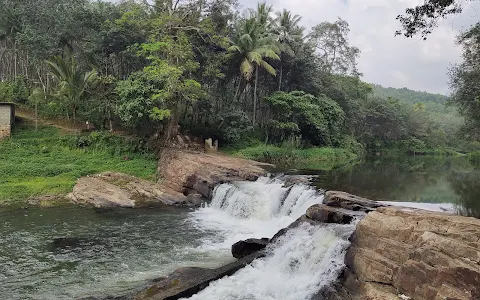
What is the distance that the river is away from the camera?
9430 millimetres

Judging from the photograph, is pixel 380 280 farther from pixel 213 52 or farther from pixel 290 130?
pixel 290 130

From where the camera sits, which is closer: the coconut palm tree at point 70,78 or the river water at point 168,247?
the river water at point 168,247

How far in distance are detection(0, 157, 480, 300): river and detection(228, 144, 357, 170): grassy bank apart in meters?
9.14

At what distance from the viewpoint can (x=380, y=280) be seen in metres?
8.09

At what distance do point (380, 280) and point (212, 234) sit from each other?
754cm

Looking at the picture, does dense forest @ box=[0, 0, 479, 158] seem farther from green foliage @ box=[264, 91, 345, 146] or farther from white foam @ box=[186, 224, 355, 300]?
white foam @ box=[186, 224, 355, 300]

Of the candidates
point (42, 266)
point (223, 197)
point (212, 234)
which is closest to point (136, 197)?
point (223, 197)

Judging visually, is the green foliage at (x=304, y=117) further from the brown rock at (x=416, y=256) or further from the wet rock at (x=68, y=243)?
the brown rock at (x=416, y=256)

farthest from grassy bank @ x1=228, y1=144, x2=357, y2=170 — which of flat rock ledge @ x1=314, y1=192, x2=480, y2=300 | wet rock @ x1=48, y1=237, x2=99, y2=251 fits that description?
flat rock ledge @ x1=314, y1=192, x2=480, y2=300

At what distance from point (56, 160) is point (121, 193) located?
6.28 metres

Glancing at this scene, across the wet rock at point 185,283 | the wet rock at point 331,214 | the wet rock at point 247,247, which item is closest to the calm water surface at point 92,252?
the wet rock at point 247,247

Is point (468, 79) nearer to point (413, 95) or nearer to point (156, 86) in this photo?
point (156, 86)

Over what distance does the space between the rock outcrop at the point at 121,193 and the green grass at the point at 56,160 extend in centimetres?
95

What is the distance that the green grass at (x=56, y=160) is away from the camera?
1894cm
